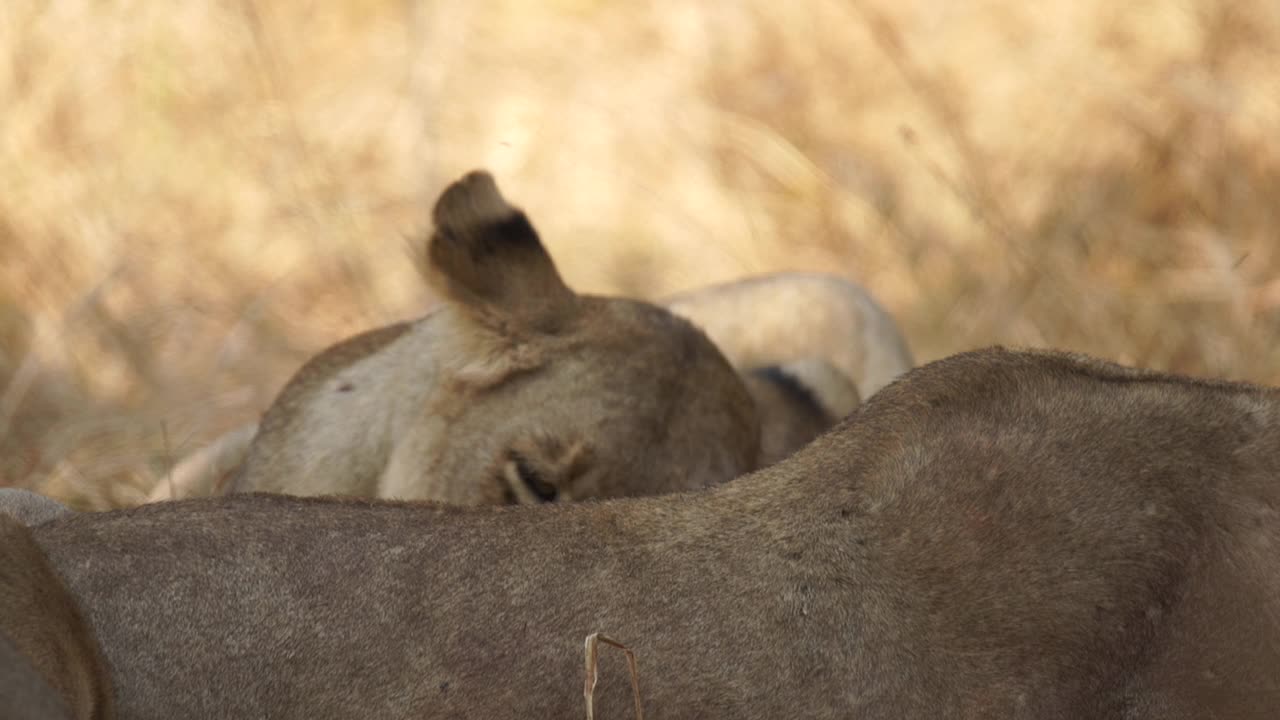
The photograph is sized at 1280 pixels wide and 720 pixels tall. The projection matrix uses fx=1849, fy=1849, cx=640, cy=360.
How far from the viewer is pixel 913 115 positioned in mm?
5895

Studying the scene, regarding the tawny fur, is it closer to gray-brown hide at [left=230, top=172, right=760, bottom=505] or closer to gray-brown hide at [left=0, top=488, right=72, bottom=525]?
gray-brown hide at [left=230, top=172, right=760, bottom=505]

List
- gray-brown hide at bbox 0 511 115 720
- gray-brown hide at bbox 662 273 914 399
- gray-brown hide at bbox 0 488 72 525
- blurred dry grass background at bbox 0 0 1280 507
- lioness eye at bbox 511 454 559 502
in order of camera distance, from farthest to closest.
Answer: blurred dry grass background at bbox 0 0 1280 507
gray-brown hide at bbox 662 273 914 399
lioness eye at bbox 511 454 559 502
gray-brown hide at bbox 0 488 72 525
gray-brown hide at bbox 0 511 115 720

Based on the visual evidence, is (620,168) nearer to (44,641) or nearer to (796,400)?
(796,400)

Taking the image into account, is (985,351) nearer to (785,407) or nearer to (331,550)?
(331,550)

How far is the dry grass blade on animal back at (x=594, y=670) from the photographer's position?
59.5 inches

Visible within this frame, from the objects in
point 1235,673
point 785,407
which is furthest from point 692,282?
point 1235,673

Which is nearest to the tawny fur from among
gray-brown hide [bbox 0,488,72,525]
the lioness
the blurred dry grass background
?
the lioness

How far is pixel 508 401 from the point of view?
285 centimetres

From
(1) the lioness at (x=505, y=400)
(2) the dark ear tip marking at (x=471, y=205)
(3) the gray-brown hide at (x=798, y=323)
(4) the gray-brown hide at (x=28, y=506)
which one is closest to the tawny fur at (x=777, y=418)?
(3) the gray-brown hide at (x=798, y=323)

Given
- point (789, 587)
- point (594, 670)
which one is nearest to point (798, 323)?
point (789, 587)

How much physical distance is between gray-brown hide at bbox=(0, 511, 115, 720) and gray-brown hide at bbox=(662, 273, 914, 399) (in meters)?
2.56

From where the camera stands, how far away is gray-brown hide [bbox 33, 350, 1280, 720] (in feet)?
5.12

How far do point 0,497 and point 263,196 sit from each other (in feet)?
13.1

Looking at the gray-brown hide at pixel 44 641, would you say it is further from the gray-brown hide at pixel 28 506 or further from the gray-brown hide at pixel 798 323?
the gray-brown hide at pixel 798 323
